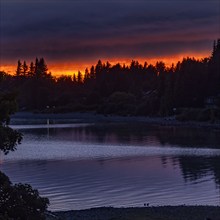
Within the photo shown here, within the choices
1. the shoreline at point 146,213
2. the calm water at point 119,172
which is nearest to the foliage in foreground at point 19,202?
the shoreline at point 146,213

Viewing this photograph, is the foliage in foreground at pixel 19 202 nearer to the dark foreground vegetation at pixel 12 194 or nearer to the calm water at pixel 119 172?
the dark foreground vegetation at pixel 12 194

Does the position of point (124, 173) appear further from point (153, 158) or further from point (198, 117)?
point (198, 117)

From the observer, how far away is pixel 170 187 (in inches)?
1221

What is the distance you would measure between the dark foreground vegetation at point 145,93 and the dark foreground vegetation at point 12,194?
59724mm

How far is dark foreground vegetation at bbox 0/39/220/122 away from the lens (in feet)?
351

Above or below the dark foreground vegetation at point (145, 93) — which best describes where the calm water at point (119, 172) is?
below

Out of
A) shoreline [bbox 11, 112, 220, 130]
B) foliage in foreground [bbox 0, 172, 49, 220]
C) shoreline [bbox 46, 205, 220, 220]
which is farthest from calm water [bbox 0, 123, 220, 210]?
shoreline [bbox 11, 112, 220, 130]

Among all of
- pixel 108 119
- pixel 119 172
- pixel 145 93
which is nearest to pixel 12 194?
pixel 119 172

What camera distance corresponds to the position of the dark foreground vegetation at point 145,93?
106975 millimetres

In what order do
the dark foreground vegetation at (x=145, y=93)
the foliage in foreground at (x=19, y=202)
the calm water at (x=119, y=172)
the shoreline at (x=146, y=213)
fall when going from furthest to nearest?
1. the dark foreground vegetation at (x=145, y=93)
2. the calm water at (x=119, y=172)
3. the shoreline at (x=146, y=213)
4. the foliage in foreground at (x=19, y=202)

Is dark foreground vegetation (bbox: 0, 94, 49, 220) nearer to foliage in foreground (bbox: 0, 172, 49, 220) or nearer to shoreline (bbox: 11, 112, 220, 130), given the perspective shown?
foliage in foreground (bbox: 0, 172, 49, 220)

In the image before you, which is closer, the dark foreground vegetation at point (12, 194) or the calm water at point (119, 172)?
the dark foreground vegetation at point (12, 194)

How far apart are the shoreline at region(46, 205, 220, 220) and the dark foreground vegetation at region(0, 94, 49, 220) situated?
32.1ft

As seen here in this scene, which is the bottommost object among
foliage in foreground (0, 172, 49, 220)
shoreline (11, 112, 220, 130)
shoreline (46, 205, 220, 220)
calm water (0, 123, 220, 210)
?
calm water (0, 123, 220, 210)
